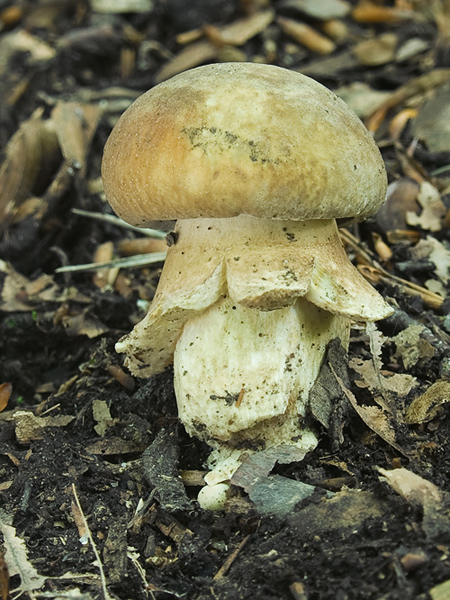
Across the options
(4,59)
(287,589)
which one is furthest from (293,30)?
(287,589)

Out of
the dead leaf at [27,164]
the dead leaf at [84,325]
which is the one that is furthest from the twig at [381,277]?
the dead leaf at [27,164]

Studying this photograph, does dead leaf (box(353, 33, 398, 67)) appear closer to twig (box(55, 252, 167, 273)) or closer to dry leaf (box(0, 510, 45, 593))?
twig (box(55, 252, 167, 273))

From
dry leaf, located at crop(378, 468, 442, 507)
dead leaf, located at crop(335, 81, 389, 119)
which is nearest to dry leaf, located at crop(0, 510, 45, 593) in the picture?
dry leaf, located at crop(378, 468, 442, 507)

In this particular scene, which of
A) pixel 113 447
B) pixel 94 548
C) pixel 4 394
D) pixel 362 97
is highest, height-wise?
pixel 362 97

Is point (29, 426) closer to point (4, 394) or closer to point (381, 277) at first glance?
point (4, 394)

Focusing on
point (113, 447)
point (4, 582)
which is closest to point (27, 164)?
point (113, 447)

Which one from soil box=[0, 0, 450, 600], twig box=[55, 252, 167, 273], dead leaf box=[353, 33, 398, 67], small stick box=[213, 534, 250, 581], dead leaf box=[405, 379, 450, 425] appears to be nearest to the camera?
soil box=[0, 0, 450, 600]

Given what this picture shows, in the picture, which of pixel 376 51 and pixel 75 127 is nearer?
pixel 75 127

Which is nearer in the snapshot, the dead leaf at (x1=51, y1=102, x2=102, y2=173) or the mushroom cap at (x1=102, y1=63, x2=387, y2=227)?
the mushroom cap at (x1=102, y1=63, x2=387, y2=227)
